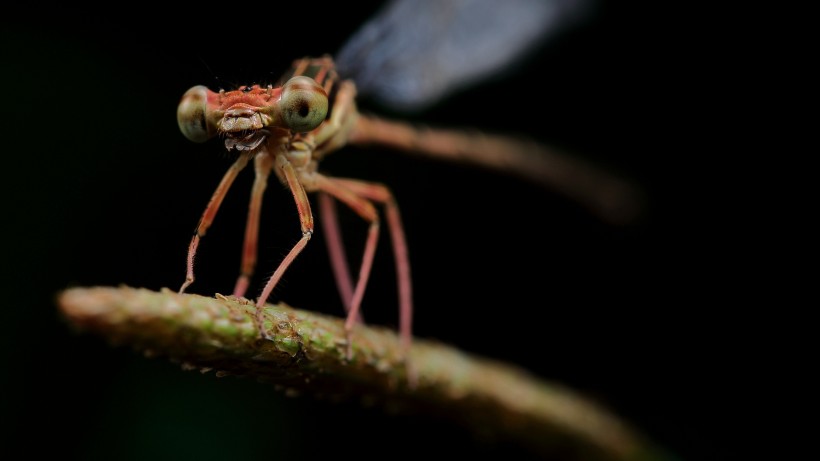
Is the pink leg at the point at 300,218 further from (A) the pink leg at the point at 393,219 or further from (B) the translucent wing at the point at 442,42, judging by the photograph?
(B) the translucent wing at the point at 442,42

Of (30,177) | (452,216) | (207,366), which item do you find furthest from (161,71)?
(207,366)

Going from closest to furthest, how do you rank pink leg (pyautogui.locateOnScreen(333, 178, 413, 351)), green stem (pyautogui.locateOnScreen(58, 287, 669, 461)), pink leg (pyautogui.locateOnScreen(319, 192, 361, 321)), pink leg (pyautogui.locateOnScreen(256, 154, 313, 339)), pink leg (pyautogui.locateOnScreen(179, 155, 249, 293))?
green stem (pyautogui.locateOnScreen(58, 287, 669, 461)) < pink leg (pyautogui.locateOnScreen(256, 154, 313, 339)) < pink leg (pyautogui.locateOnScreen(179, 155, 249, 293)) < pink leg (pyautogui.locateOnScreen(333, 178, 413, 351)) < pink leg (pyautogui.locateOnScreen(319, 192, 361, 321))

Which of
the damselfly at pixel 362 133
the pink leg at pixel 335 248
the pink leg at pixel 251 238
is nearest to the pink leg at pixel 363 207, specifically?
the damselfly at pixel 362 133

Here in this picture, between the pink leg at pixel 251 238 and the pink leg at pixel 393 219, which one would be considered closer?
the pink leg at pixel 251 238

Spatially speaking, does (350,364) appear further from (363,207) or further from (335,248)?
(335,248)

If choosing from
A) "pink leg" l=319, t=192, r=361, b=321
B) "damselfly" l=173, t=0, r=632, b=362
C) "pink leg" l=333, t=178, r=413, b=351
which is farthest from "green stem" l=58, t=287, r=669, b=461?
"pink leg" l=319, t=192, r=361, b=321

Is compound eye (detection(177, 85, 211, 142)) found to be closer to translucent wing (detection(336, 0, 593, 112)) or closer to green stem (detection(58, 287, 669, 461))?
green stem (detection(58, 287, 669, 461))

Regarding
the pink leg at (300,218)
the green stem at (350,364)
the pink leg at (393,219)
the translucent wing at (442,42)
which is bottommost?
the green stem at (350,364)
